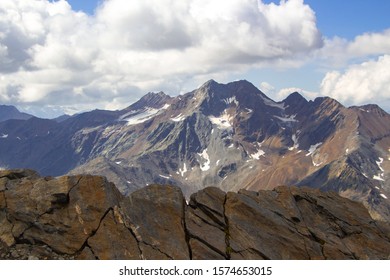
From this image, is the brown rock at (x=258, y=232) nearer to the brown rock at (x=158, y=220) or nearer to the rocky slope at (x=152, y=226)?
the rocky slope at (x=152, y=226)

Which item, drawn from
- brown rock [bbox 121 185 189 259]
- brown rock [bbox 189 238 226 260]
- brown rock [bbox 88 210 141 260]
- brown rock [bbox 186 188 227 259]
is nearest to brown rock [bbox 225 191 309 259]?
brown rock [bbox 186 188 227 259]

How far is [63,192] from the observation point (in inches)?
1390

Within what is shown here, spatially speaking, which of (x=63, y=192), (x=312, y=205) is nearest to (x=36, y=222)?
(x=63, y=192)

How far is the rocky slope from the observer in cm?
3300

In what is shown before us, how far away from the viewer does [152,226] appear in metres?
35.2

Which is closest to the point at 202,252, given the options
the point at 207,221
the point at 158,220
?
the point at 207,221

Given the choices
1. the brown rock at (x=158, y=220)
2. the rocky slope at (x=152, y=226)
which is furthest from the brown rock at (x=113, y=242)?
the brown rock at (x=158, y=220)

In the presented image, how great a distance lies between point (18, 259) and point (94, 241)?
571cm

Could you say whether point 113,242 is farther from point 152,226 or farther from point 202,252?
point 202,252

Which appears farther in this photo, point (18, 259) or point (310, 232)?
point (310, 232)

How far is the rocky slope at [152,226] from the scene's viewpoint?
33000 mm
